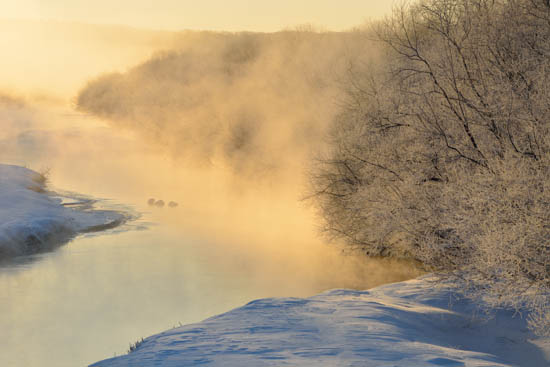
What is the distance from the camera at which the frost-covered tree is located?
841 centimetres

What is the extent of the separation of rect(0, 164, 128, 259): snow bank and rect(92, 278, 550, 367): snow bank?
34.3 ft

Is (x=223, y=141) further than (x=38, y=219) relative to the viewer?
Yes

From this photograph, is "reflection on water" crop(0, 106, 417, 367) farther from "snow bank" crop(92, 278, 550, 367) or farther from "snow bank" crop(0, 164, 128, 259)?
"snow bank" crop(92, 278, 550, 367)

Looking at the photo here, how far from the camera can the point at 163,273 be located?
16.9m

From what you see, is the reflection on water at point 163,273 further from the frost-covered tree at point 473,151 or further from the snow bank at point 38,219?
the frost-covered tree at point 473,151

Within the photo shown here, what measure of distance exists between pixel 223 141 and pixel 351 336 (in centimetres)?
3463

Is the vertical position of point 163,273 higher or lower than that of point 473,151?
lower

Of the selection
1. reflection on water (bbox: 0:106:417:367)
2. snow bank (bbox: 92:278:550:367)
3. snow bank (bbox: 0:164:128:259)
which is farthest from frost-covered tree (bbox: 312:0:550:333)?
snow bank (bbox: 0:164:128:259)

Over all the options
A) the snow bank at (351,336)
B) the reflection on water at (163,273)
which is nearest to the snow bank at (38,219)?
the reflection on water at (163,273)

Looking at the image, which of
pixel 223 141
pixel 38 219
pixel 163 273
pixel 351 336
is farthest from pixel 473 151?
pixel 223 141

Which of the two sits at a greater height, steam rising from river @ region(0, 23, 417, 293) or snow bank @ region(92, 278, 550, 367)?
steam rising from river @ region(0, 23, 417, 293)

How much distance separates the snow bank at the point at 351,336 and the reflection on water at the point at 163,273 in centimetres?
310

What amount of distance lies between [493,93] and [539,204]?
3.01m

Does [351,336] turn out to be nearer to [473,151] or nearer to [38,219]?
[473,151]
